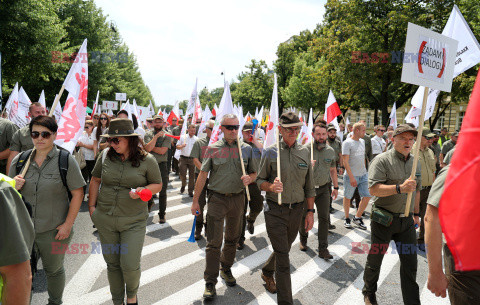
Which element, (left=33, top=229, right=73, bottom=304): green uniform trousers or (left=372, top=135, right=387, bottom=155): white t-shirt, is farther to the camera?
(left=372, top=135, right=387, bottom=155): white t-shirt

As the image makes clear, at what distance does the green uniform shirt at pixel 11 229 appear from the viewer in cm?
157

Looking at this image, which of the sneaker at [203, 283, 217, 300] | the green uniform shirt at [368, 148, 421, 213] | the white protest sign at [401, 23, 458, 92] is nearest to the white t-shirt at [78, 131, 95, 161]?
the sneaker at [203, 283, 217, 300]

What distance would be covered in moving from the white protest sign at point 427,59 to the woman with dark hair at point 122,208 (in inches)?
113

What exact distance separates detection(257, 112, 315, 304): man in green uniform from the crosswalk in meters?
0.86

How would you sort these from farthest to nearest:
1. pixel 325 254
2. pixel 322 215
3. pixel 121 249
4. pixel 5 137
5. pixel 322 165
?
pixel 322 165 < pixel 322 215 < pixel 325 254 < pixel 5 137 < pixel 121 249

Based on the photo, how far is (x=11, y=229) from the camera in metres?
1.60

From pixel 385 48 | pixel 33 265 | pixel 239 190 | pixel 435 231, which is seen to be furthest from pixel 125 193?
pixel 385 48

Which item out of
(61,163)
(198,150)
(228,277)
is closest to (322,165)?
(198,150)

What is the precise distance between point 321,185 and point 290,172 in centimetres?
201

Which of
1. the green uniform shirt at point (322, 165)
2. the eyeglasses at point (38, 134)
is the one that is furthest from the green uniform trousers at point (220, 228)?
the eyeglasses at point (38, 134)

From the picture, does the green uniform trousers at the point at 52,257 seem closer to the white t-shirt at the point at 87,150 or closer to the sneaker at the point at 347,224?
the white t-shirt at the point at 87,150

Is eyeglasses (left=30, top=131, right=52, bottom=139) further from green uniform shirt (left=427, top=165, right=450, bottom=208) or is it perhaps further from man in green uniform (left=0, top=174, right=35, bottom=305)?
green uniform shirt (left=427, top=165, right=450, bottom=208)

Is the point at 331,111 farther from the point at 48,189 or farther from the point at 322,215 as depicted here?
the point at 48,189

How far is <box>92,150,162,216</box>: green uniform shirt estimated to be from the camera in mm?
3340
